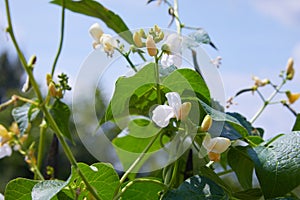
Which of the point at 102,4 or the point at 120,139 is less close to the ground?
the point at 102,4

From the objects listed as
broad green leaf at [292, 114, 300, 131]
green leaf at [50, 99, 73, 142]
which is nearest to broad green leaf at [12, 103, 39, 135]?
green leaf at [50, 99, 73, 142]

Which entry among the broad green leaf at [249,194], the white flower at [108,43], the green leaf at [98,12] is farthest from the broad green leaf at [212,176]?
the green leaf at [98,12]

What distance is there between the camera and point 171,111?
13.7 inches

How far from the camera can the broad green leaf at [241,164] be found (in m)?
0.45

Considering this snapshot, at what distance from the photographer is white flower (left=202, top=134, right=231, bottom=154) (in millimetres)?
351

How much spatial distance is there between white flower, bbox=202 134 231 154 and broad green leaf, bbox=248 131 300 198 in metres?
0.03

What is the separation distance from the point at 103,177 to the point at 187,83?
0.10 metres

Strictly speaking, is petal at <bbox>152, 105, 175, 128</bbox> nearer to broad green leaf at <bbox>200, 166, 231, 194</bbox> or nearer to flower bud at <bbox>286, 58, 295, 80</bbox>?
broad green leaf at <bbox>200, 166, 231, 194</bbox>

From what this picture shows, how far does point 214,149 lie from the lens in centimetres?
35

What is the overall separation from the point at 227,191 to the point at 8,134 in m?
0.20

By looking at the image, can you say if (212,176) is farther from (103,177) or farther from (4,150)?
(4,150)

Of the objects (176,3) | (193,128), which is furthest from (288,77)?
(193,128)

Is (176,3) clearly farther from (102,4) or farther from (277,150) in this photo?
(277,150)

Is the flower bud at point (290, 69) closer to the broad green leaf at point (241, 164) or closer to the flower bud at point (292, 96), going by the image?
the flower bud at point (292, 96)
